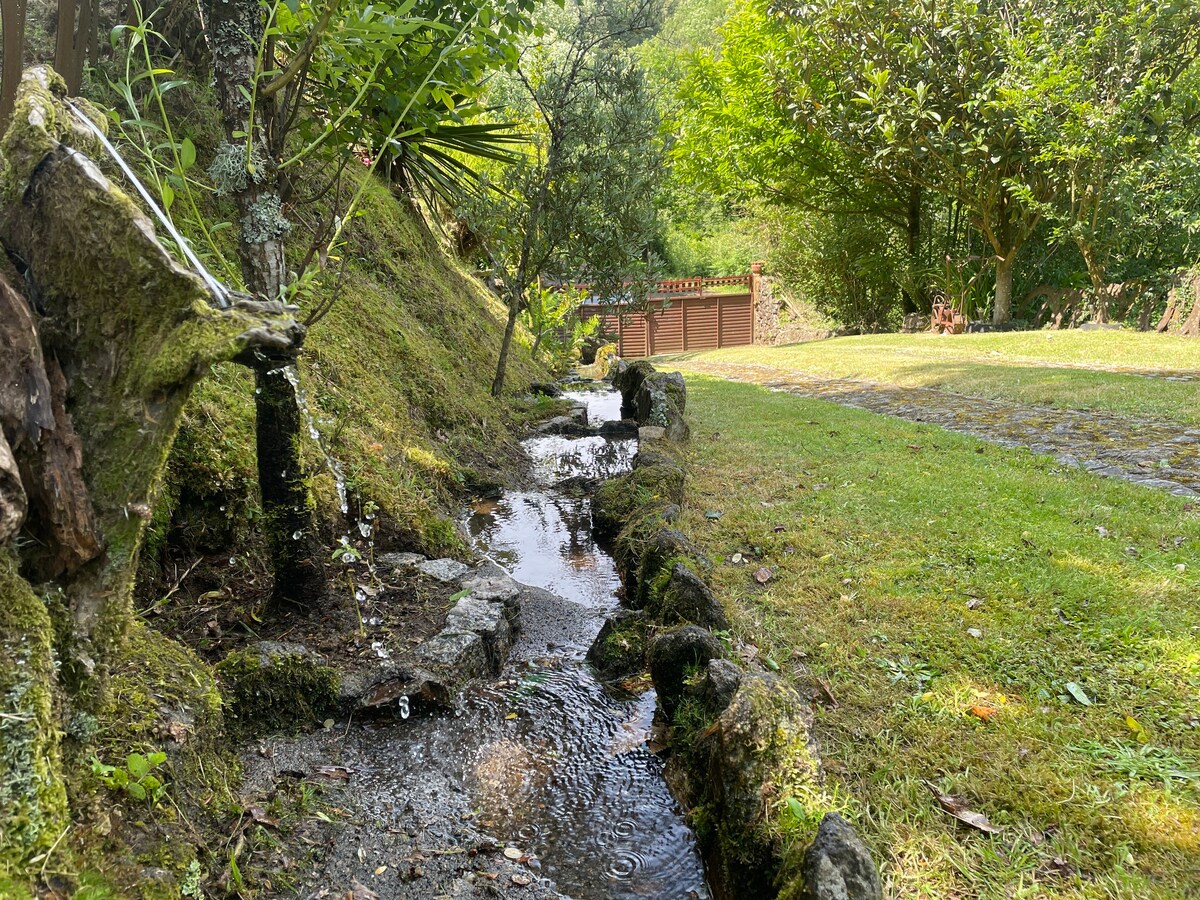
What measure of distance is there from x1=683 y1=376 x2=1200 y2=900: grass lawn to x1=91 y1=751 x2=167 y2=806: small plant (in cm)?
194

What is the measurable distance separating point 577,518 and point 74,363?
170 inches

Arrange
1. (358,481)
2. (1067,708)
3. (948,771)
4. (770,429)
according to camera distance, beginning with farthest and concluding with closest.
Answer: (770,429)
(358,481)
(1067,708)
(948,771)

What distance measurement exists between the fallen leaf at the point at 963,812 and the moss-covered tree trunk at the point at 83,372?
2.32 metres

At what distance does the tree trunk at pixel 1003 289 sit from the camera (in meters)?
17.4

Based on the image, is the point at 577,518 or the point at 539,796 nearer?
the point at 539,796

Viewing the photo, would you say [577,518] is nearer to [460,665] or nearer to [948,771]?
[460,665]

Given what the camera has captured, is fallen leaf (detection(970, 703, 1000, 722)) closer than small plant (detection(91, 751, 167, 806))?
No

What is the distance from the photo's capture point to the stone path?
5.34 m

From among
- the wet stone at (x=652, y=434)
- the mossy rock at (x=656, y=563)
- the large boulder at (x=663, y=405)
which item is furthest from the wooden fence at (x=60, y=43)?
the large boulder at (x=663, y=405)

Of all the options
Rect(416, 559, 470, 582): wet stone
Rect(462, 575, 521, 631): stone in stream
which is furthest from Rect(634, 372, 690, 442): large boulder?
Rect(462, 575, 521, 631): stone in stream

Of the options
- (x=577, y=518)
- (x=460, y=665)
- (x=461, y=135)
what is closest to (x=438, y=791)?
(x=460, y=665)

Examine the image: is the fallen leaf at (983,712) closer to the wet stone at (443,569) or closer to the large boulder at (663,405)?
the wet stone at (443,569)

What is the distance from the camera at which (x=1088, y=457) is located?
5824 mm

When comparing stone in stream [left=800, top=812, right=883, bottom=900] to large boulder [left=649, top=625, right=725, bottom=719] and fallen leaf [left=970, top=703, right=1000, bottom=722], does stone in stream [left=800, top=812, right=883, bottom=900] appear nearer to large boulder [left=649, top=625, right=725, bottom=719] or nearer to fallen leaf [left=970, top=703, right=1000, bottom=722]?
large boulder [left=649, top=625, right=725, bottom=719]
